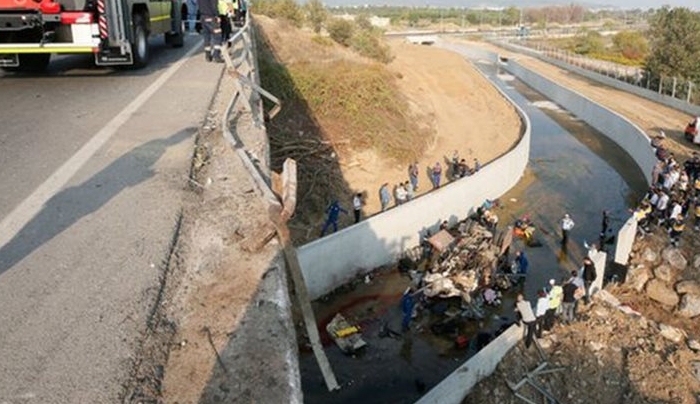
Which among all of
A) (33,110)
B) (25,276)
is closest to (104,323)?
(25,276)

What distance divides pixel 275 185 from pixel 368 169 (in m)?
16.9

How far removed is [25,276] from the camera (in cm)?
521

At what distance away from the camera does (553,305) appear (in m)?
12.9

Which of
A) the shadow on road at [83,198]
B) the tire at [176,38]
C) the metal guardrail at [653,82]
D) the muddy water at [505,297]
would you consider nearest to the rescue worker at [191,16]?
the tire at [176,38]

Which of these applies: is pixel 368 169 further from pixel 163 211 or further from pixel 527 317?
pixel 163 211

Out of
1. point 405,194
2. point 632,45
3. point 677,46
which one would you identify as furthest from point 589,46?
point 405,194

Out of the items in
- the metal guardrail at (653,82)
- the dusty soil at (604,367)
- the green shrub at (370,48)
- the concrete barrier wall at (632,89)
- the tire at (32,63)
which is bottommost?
the dusty soil at (604,367)

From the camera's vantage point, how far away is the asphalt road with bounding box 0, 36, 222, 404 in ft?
13.8

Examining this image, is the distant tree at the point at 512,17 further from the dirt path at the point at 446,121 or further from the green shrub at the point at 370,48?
the green shrub at the point at 370,48

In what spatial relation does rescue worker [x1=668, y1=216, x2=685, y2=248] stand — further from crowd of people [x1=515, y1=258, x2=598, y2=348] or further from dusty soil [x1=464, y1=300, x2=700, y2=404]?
dusty soil [x1=464, y1=300, x2=700, y2=404]

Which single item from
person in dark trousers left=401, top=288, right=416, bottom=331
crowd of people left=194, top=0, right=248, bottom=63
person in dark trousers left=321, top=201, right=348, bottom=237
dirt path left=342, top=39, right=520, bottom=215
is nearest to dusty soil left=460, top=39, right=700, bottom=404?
person in dark trousers left=401, top=288, right=416, bottom=331

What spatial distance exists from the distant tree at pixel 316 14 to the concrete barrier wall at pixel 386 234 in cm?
3297

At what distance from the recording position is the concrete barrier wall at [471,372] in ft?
35.1

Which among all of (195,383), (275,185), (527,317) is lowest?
(527,317)
